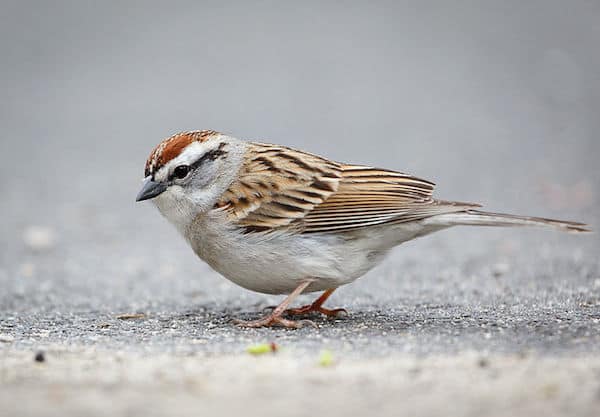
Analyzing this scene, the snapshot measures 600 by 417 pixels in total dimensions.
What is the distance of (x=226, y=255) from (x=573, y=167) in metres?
6.61

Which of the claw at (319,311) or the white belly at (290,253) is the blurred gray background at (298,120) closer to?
the claw at (319,311)

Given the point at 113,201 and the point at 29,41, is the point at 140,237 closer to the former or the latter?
the point at 113,201

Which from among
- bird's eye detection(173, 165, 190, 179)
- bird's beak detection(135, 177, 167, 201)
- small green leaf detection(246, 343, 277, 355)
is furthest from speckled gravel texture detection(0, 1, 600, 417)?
bird's eye detection(173, 165, 190, 179)

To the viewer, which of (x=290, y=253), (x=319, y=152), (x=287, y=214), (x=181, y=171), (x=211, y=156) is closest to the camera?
(x=290, y=253)

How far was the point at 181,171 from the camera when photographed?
634 cm

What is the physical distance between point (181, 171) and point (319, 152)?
6.38m

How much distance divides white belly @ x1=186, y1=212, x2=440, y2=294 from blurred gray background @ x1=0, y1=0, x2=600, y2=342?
89cm

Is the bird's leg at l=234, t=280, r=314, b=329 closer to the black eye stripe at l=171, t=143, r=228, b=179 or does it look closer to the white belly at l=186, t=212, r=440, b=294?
the white belly at l=186, t=212, r=440, b=294

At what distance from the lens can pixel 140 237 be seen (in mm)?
10469

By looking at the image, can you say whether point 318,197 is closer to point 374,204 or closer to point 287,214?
point 287,214

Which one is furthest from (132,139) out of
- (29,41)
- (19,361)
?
(19,361)

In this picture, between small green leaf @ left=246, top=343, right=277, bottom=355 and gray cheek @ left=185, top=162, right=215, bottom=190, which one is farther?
gray cheek @ left=185, top=162, right=215, bottom=190

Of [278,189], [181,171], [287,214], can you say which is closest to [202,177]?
[181,171]

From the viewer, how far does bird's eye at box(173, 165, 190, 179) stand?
6.30 meters
